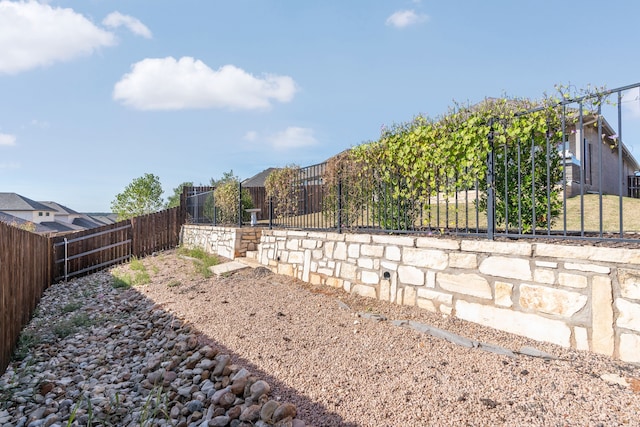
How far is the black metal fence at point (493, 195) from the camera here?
148 inches

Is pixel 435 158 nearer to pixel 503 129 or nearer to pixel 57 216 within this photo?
pixel 503 129

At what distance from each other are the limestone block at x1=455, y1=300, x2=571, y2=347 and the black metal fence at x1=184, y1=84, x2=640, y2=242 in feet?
2.59

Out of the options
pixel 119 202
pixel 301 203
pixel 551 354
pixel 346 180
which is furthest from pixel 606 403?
pixel 119 202

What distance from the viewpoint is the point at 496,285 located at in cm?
378

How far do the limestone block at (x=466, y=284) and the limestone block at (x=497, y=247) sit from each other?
0.29 m

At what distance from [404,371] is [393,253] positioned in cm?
218

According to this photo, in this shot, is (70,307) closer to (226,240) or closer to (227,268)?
(227,268)

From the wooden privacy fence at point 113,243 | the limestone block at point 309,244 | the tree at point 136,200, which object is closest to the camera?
the limestone block at point 309,244

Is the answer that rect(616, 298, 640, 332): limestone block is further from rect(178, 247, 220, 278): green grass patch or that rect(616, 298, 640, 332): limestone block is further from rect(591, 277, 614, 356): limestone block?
rect(178, 247, 220, 278): green grass patch

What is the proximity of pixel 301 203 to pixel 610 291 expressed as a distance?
574cm

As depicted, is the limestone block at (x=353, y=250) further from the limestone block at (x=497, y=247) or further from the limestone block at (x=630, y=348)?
the limestone block at (x=630, y=348)

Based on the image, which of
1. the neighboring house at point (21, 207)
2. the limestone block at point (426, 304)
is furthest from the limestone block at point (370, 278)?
the neighboring house at point (21, 207)

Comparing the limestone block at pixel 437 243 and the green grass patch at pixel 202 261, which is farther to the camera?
the green grass patch at pixel 202 261

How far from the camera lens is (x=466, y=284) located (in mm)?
4027
